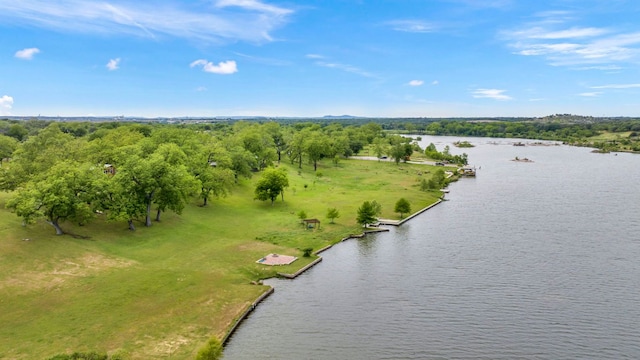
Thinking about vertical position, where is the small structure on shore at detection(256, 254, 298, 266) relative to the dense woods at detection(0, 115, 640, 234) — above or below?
below

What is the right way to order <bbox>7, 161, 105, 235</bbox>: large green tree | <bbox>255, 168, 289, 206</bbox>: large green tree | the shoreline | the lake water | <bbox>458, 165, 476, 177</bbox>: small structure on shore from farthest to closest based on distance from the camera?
<bbox>458, 165, 476, 177</bbox>: small structure on shore
<bbox>255, 168, 289, 206</bbox>: large green tree
<bbox>7, 161, 105, 235</bbox>: large green tree
the shoreline
the lake water

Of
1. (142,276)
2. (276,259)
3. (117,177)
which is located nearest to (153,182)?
(117,177)

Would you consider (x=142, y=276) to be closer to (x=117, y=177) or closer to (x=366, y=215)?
(x=117, y=177)

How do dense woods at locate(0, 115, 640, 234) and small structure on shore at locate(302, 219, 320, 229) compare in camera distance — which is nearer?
dense woods at locate(0, 115, 640, 234)

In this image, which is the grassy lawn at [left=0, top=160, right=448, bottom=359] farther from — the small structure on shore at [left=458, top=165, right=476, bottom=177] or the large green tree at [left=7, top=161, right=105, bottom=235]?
the small structure on shore at [left=458, top=165, right=476, bottom=177]

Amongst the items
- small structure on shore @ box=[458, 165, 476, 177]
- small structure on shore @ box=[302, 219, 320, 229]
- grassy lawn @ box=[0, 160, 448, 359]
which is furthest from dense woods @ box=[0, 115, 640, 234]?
small structure on shore @ box=[458, 165, 476, 177]

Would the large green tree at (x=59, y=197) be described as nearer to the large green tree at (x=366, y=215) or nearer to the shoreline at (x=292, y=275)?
the shoreline at (x=292, y=275)

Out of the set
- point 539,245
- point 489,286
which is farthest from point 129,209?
point 539,245
